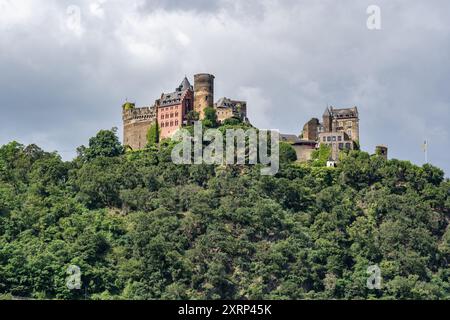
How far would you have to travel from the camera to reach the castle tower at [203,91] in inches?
4311

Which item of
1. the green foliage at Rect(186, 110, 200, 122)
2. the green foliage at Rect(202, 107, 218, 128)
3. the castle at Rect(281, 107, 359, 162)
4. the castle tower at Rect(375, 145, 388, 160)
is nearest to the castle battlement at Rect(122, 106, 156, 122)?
the green foliage at Rect(186, 110, 200, 122)

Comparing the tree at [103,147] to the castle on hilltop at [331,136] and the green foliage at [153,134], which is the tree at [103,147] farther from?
the castle on hilltop at [331,136]

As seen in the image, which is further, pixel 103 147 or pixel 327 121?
pixel 327 121

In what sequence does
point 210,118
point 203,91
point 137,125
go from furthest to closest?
point 137,125 → point 203,91 → point 210,118

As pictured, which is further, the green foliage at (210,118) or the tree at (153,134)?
the tree at (153,134)

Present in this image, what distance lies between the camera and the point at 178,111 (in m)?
108

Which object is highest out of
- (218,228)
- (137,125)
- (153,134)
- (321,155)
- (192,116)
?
(192,116)

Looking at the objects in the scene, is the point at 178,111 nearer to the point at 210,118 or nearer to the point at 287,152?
the point at 210,118

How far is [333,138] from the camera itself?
352 feet

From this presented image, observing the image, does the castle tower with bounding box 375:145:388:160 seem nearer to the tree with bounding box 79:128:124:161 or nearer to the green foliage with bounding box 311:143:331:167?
the green foliage with bounding box 311:143:331:167

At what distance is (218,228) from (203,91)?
28.9 meters

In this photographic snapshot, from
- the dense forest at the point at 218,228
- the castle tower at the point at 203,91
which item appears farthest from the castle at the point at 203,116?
the dense forest at the point at 218,228

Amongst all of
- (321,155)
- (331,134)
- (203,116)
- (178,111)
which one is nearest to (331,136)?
(331,134)
